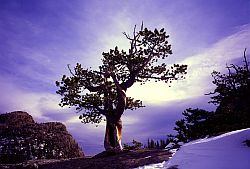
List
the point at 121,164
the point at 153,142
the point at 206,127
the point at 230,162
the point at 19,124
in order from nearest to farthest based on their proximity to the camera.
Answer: the point at 230,162, the point at 121,164, the point at 19,124, the point at 206,127, the point at 153,142

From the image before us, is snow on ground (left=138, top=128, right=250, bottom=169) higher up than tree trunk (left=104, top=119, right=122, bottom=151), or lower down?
lower down

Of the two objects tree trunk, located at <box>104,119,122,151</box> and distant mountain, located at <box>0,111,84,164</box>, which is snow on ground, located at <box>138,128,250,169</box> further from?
distant mountain, located at <box>0,111,84,164</box>

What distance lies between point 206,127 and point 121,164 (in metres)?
10.5

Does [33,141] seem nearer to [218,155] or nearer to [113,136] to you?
[113,136]

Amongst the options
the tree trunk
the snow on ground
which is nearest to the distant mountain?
the tree trunk

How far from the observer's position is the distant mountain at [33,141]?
13.2 m

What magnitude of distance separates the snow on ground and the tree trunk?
20.4 feet

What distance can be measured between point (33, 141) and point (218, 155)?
10504mm

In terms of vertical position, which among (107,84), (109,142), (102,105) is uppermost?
(107,84)

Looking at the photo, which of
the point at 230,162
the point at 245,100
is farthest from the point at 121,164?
the point at 245,100

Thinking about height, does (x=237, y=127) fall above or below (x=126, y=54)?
below

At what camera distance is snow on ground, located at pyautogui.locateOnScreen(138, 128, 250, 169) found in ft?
19.0

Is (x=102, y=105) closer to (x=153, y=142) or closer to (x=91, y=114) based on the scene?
(x=91, y=114)

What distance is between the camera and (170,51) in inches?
592
